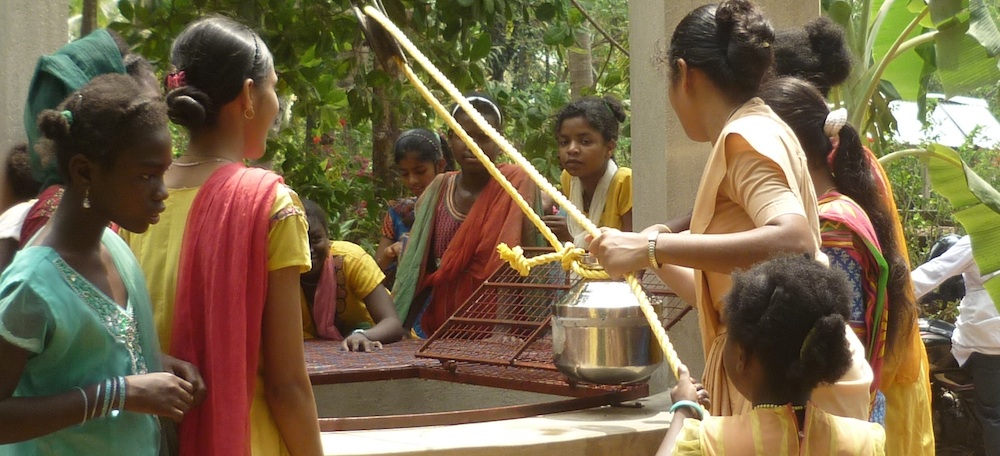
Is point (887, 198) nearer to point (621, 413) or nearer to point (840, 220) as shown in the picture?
point (840, 220)

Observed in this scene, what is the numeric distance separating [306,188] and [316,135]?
260 cm

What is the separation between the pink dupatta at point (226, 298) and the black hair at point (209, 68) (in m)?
0.16

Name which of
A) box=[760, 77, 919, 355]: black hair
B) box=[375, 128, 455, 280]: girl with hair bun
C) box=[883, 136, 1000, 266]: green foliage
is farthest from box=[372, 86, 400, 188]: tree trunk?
box=[760, 77, 919, 355]: black hair

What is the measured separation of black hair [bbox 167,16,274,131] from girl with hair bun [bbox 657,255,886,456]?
3.51 ft

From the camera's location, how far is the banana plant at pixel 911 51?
177 inches

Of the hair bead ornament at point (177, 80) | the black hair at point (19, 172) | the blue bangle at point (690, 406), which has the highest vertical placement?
the hair bead ornament at point (177, 80)

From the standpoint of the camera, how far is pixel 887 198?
3014 millimetres

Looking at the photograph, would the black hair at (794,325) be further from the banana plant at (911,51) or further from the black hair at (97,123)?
the banana plant at (911,51)

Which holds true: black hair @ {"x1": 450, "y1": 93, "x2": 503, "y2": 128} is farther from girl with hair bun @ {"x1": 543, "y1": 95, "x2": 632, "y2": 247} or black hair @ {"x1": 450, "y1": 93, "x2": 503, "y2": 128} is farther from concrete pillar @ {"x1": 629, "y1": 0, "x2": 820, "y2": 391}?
concrete pillar @ {"x1": 629, "y1": 0, "x2": 820, "y2": 391}

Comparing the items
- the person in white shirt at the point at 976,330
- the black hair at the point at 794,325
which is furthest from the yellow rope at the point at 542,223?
the person in white shirt at the point at 976,330

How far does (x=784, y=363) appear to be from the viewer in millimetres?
1954

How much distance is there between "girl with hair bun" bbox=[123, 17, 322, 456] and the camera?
6.68 ft

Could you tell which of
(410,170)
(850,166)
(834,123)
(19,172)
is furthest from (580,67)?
(19,172)

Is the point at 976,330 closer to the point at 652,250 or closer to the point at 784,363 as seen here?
the point at 652,250
